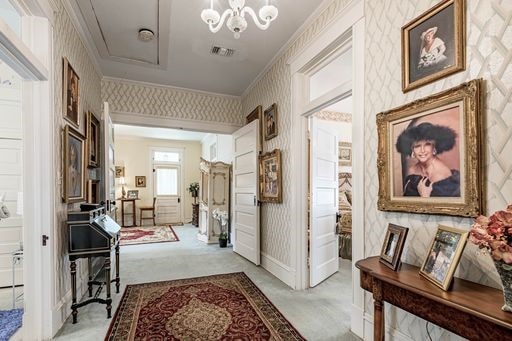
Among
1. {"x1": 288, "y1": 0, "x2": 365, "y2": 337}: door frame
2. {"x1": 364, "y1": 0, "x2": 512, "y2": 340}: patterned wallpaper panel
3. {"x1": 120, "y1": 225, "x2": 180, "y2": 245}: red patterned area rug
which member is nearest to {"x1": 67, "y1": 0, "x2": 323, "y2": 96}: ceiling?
{"x1": 288, "y1": 0, "x2": 365, "y2": 337}: door frame

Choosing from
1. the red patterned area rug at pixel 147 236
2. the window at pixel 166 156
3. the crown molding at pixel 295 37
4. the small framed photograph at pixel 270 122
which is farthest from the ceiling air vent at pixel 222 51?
the window at pixel 166 156

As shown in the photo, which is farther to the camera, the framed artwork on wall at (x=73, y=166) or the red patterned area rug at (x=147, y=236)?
the red patterned area rug at (x=147, y=236)

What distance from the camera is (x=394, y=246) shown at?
174cm

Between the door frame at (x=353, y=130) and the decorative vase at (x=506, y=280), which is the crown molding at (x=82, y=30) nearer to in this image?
the door frame at (x=353, y=130)

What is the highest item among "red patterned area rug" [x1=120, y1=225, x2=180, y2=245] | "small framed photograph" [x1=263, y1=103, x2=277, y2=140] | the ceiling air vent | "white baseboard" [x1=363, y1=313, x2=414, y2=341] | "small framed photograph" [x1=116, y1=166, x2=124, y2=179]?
the ceiling air vent

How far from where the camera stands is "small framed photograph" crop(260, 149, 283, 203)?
371cm

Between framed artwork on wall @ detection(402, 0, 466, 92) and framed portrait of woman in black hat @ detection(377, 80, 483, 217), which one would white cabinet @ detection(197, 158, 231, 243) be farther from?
framed artwork on wall @ detection(402, 0, 466, 92)

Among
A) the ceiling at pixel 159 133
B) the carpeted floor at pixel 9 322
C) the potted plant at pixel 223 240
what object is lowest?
the potted plant at pixel 223 240

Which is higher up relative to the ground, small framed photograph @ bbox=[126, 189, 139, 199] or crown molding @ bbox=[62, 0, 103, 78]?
crown molding @ bbox=[62, 0, 103, 78]

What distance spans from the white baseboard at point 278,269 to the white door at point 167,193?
5.97 meters

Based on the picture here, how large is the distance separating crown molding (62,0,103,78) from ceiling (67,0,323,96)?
11 millimetres

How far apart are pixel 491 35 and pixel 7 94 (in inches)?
183

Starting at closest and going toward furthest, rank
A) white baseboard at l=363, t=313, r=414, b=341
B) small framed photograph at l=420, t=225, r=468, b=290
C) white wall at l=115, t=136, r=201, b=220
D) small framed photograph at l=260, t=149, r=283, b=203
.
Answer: small framed photograph at l=420, t=225, r=468, b=290 → white baseboard at l=363, t=313, r=414, b=341 → small framed photograph at l=260, t=149, r=283, b=203 → white wall at l=115, t=136, r=201, b=220

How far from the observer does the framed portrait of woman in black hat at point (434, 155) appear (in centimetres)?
149
